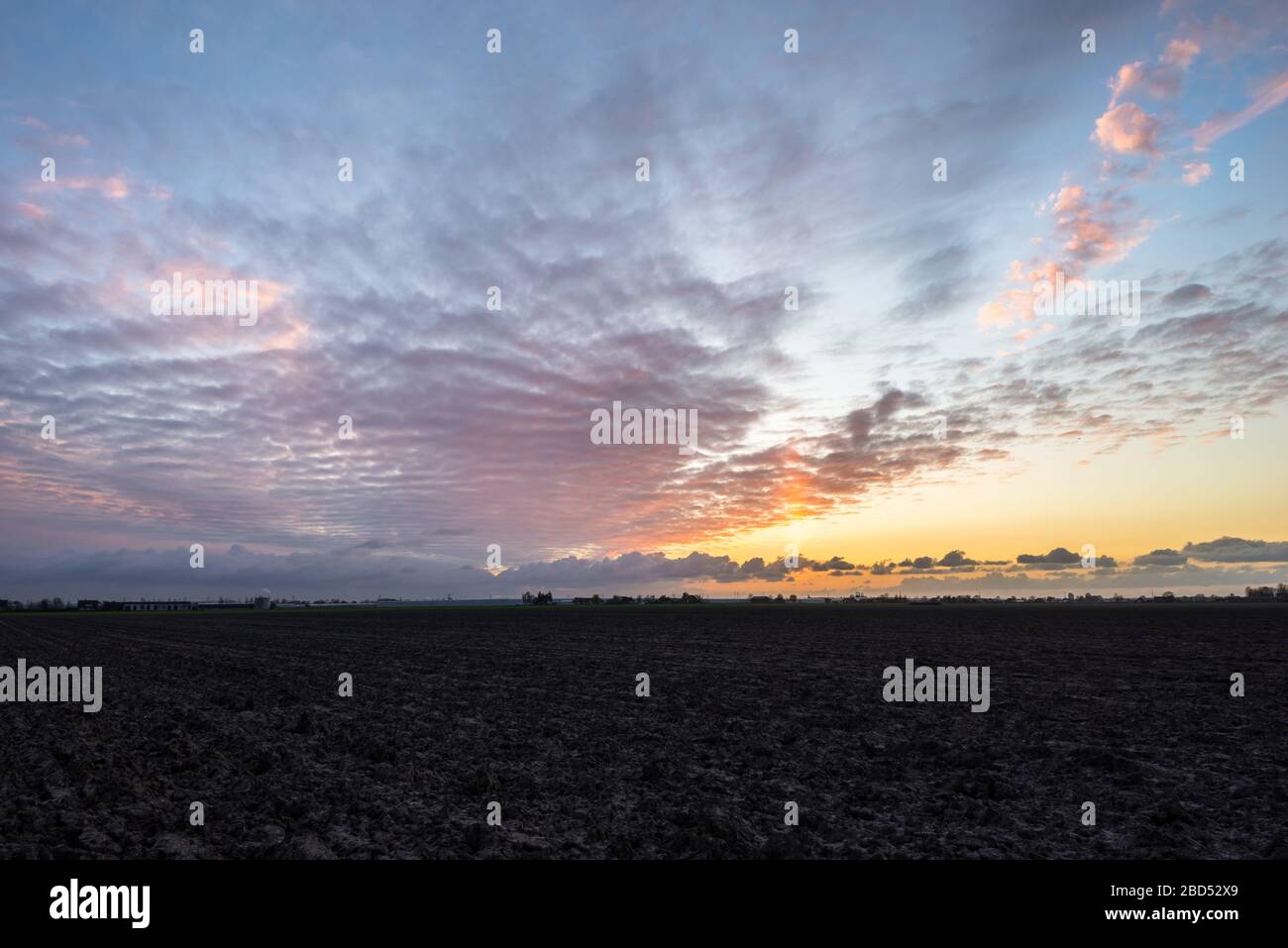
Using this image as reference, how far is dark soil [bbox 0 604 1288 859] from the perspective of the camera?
1033 centimetres

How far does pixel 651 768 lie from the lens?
544 inches

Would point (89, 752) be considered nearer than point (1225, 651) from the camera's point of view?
Yes

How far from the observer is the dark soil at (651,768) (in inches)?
407

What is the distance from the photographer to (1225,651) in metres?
38.2
